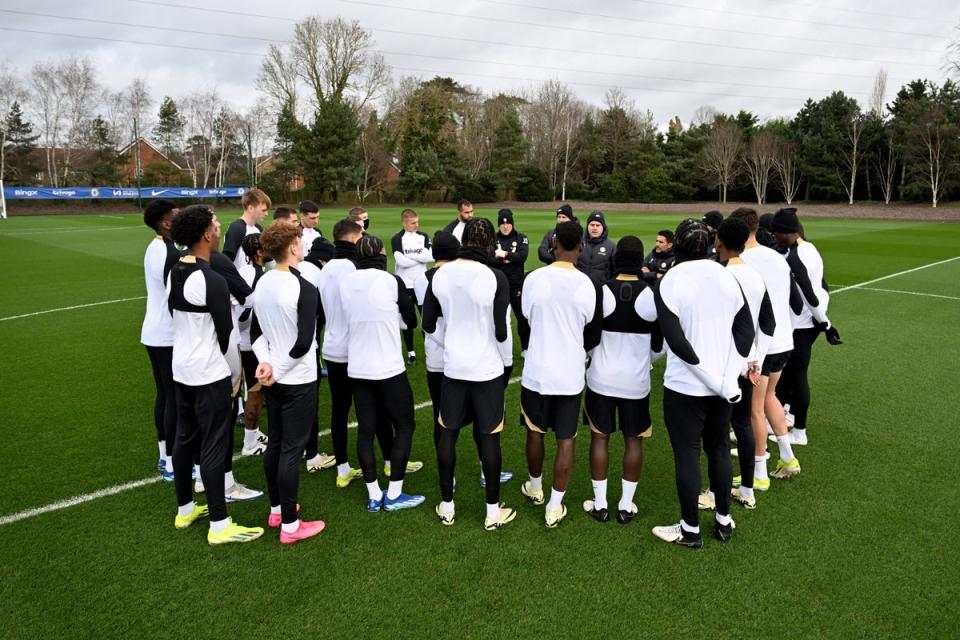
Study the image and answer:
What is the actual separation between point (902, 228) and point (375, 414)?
1420 inches

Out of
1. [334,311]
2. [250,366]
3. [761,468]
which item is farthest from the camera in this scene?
[250,366]

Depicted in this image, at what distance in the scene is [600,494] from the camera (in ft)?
14.0

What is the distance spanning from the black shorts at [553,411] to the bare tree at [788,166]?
176 ft

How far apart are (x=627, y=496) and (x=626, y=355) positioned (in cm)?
110

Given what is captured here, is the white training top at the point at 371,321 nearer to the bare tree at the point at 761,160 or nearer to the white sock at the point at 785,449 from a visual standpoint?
the white sock at the point at 785,449

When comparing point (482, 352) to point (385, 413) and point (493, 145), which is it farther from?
point (493, 145)

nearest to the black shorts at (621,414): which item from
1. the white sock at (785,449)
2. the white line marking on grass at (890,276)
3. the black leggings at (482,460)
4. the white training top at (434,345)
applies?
the black leggings at (482,460)

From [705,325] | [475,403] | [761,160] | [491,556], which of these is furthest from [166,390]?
[761,160]

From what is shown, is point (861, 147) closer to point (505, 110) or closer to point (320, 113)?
point (505, 110)

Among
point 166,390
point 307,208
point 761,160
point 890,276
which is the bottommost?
point 166,390

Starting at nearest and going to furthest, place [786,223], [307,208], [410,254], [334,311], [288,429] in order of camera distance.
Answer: [288,429] → [334,311] → [786,223] → [307,208] → [410,254]

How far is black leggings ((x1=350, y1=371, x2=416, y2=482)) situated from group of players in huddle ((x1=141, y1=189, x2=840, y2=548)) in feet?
0.04

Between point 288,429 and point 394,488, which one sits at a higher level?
point 288,429

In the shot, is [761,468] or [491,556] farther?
[761,468]
